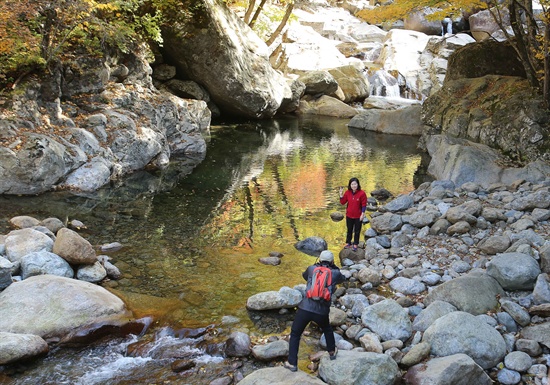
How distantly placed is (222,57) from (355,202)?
17909 millimetres

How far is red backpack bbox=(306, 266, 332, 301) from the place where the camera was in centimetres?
636

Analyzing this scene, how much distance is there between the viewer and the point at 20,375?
259 inches

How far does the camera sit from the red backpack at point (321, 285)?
6.36 metres

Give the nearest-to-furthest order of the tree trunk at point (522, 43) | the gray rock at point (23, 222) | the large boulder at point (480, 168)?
the gray rock at point (23, 222) < the large boulder at point (480, 168) < the tree trunk at point (522, 43)

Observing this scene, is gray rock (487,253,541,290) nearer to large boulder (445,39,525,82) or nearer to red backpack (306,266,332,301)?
red backpack (306,266,332,301)

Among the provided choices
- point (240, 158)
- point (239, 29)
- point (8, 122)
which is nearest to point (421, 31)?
point (239, 29)

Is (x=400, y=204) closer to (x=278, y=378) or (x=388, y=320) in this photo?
(x=388, y=320)

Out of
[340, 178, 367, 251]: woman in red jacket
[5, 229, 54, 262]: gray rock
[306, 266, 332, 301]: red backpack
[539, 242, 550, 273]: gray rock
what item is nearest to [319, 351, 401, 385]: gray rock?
[306, 266, 332, 301]: red backpack

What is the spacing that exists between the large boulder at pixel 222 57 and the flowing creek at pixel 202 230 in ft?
15.6

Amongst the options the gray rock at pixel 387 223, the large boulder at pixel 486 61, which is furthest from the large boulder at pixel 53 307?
the large boulder at pixel 486 61

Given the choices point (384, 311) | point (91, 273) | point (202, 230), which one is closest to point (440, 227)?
point (384, 311)

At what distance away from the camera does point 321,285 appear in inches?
250

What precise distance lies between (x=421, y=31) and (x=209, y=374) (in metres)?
52.3

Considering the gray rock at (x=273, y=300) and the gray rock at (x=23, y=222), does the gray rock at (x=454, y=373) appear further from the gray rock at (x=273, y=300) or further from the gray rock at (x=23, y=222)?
the gray rock at (x=23, y=222)
